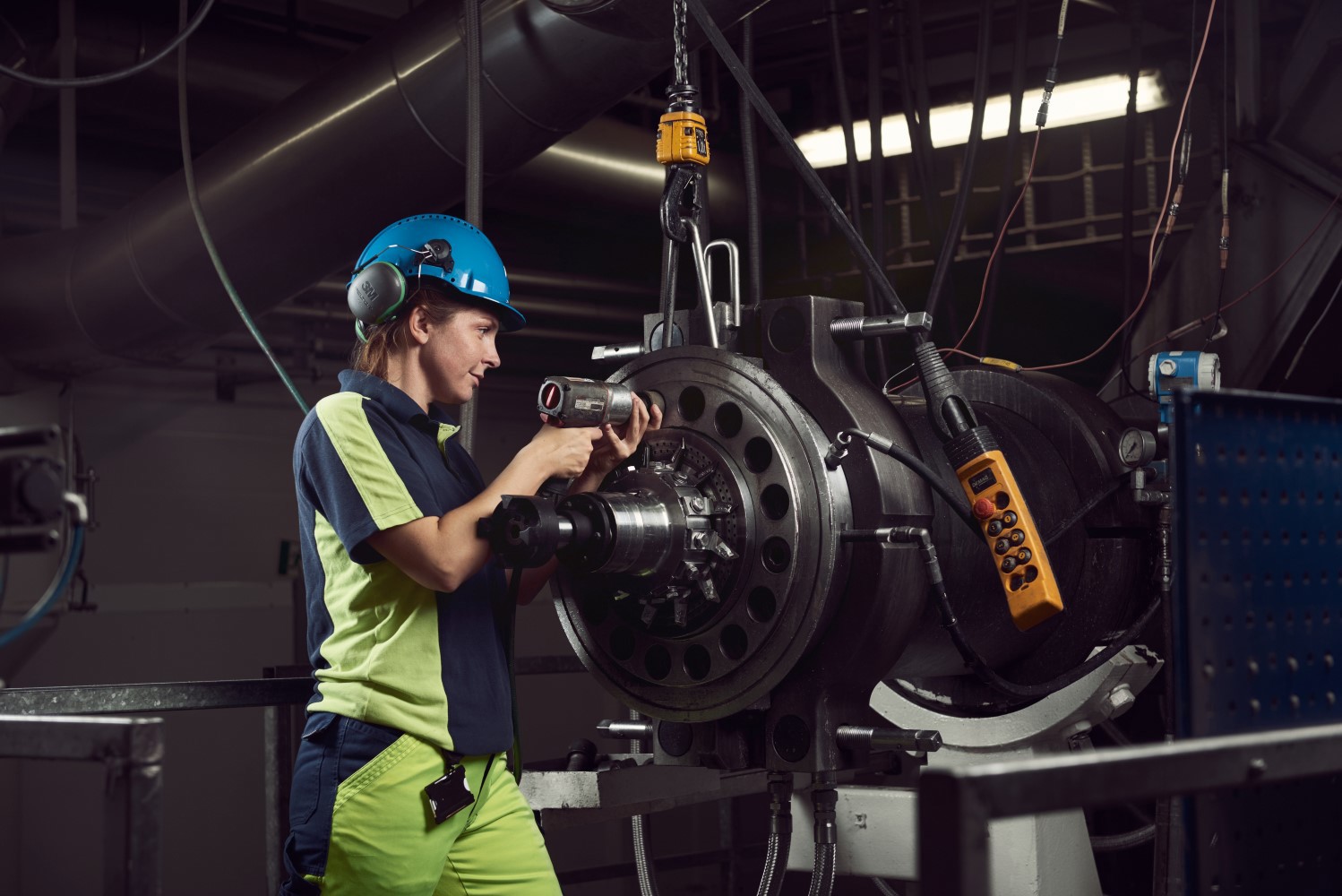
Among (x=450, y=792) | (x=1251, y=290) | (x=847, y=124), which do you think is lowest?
(x=450, y=792)

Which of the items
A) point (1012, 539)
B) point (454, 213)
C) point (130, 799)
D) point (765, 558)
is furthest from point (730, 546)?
point (454, 213)

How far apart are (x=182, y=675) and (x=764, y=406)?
130 inches

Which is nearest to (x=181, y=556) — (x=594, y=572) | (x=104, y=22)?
(x=104, y=22)

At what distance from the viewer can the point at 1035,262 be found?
13.4ft

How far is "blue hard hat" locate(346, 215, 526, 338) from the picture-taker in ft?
5.61

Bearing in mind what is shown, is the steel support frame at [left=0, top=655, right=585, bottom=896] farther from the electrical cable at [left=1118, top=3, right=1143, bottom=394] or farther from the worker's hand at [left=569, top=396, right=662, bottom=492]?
the electrical cable at [left=1118, top=3, right=1143, bottom=394]

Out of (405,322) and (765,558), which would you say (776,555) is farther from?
(405,322)

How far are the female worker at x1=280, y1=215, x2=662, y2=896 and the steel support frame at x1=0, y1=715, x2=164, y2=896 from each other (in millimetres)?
453

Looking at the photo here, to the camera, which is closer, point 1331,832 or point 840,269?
point 1331,832

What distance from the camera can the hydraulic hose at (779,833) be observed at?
177 centimetres

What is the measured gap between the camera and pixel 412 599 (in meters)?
1.64

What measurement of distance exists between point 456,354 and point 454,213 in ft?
8.75

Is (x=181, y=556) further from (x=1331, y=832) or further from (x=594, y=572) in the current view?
(x=1331, y=832)

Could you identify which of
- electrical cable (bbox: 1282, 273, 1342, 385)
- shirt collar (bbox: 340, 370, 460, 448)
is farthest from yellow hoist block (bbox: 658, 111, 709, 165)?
electrical cable (bbox: 1282, 273, 1342, 385)
